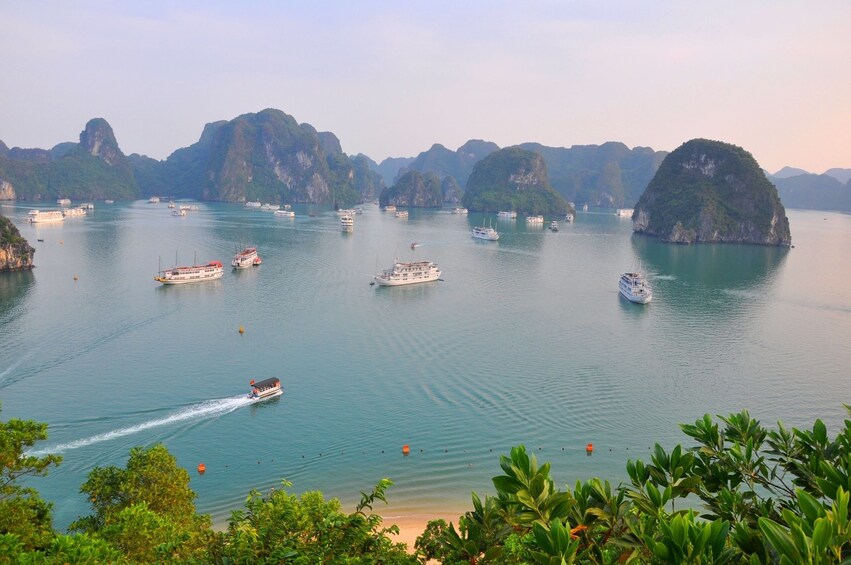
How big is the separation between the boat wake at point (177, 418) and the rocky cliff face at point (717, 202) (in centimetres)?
12519

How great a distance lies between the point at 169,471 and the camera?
19.0 meters

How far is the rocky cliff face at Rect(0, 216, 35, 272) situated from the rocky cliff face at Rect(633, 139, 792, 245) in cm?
13327

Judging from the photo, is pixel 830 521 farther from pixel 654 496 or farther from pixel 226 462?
pixel 226 462

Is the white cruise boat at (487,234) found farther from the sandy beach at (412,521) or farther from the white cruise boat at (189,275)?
the sandy beach at (412,521)

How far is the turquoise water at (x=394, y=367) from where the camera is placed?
29531 mm

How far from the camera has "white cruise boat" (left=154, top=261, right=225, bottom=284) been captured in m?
71.0

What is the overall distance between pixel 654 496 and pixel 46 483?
3013 centimetres

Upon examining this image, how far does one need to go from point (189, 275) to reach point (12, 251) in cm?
2752

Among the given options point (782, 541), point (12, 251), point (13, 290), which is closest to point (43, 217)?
point (12, 251)

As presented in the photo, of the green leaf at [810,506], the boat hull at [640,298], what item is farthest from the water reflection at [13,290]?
the boat hull at [640,298]

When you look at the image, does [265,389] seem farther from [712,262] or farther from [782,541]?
[712,262]

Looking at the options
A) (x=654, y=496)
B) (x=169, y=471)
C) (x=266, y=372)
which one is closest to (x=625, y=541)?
(x=654, y=496)

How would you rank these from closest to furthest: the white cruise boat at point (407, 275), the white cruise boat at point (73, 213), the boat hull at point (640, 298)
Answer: the boat hull at point (640, 298) → the white cruise boat at point (407, 275) → the white cruise boat at point (73, 213)

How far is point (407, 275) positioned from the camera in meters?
75.3
